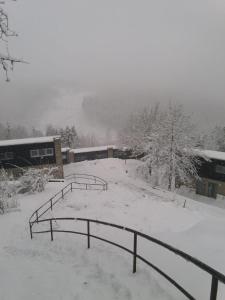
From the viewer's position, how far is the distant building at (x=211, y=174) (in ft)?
77.9

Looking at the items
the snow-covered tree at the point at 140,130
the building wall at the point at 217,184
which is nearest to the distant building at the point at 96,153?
the snow-covered tree at the point at 140,130

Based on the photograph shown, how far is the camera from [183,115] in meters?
24.7

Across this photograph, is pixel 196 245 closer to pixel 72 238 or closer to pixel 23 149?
pixel 72 238

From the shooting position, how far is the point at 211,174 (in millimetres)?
24609

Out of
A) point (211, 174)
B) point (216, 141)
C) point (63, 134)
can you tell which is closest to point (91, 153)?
point (211, 174)

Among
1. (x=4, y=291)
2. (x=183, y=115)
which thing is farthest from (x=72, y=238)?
(x=183, y=115)

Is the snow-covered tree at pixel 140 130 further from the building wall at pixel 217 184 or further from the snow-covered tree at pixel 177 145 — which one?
the building wall at pixel 217 184

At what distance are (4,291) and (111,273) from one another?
2210 millimetres

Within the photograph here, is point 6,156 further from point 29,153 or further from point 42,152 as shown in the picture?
point 42,152

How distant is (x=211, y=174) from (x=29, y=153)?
70.2ft

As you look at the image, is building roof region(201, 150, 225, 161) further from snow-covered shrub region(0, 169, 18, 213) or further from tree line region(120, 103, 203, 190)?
snow-covered shrub region(0, 169, 18, 213)

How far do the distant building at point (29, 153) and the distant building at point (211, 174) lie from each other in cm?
1729

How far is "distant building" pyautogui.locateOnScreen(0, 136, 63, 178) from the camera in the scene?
25.8 m

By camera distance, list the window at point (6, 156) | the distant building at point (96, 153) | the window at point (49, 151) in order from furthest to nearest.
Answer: the distant building at point (96, 153)
the window at point (49, 151)
the window at point (6, 156)
